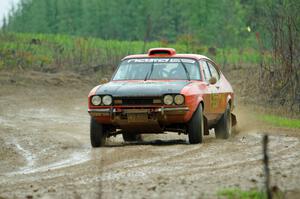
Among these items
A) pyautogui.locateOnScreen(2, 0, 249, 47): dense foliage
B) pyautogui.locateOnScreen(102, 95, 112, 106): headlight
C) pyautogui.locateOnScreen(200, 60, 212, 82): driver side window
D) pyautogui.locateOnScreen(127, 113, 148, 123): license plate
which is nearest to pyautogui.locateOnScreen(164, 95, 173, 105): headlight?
pyautogui.locateOnScreen(127, 113, 148, 123): license plate

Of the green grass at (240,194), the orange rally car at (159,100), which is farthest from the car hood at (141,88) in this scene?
the green grass at (240,194)

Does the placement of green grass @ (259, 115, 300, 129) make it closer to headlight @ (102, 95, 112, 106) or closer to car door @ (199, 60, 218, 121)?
car door @ (199, 60, 218, 121)

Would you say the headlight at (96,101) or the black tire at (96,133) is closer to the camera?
the headlight at (96,101)

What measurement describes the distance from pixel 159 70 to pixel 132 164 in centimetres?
416

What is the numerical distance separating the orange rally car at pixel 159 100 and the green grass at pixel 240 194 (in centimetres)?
564

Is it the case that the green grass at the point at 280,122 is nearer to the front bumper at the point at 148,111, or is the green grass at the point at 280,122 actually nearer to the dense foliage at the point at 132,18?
the front bumper at the point at 148,111

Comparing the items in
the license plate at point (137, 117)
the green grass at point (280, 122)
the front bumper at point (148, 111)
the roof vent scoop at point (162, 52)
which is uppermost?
the roof vent scoop at point (162, 52)

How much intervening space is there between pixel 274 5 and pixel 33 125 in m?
9.04

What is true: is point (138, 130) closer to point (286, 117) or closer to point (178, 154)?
point (178, 154)

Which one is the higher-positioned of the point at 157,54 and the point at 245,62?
the point at 157,54

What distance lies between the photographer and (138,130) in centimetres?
1343

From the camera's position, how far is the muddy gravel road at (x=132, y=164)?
7864mm

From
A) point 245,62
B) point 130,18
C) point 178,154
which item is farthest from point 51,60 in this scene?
point 130,18

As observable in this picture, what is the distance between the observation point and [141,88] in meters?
13.1
